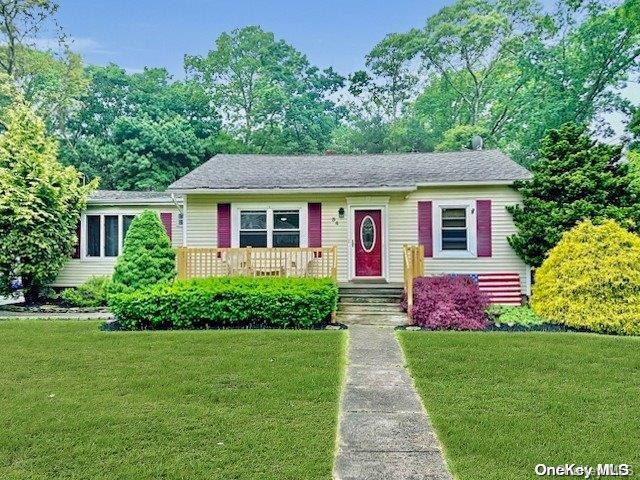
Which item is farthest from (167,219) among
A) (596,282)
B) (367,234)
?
(596,282)

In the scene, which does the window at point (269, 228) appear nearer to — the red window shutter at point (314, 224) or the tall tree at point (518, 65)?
the red window shutter at point (314, 224)

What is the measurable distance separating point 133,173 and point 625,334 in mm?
22696

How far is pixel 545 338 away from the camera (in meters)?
7.47

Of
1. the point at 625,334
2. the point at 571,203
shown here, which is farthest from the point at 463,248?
the point at 625,334

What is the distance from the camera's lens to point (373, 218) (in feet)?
38.7

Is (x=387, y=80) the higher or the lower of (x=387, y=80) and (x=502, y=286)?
the higher

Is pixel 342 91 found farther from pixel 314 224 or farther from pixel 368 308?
pixel 368 308

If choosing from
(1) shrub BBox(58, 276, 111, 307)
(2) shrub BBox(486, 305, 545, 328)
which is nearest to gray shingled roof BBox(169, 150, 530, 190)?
(2) shrub BBox(486, 305, 545, 328)

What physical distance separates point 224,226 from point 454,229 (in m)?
6.14

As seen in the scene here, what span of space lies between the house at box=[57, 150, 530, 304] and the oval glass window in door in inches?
1.1

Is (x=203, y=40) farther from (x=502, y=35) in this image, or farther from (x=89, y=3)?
(x=502, y=35)

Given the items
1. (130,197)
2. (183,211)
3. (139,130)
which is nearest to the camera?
(183,211)

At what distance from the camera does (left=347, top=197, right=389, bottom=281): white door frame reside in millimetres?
11711

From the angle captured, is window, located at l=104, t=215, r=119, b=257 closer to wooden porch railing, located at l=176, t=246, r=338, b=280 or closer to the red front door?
wooden porch railing, located at l=176, t=246, r=338, b=280
